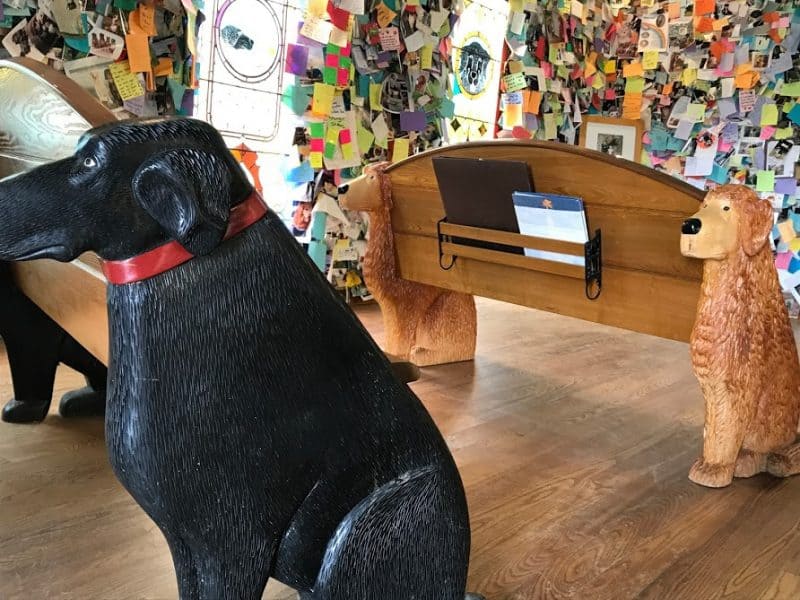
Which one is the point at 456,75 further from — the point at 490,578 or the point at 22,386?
the point at 490,578

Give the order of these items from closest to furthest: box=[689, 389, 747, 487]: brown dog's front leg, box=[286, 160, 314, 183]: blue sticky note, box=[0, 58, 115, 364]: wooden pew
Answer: box=[0, 58, 115, 364]: wooden pew, box=[689, 389, 747, 487]: brown dog's front leg, box=[286, 160, 314, 183]: blue sticky note

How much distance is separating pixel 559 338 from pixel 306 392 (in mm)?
2691

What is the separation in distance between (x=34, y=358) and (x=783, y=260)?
4323mm

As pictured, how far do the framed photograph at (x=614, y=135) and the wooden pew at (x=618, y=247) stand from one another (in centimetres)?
315

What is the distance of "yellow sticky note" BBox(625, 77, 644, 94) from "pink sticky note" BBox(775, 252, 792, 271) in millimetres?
1588

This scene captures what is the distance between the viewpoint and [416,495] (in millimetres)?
770

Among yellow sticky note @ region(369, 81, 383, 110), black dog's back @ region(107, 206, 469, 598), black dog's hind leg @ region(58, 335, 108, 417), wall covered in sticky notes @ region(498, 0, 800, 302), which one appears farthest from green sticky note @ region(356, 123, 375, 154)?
black dog's back @ region(107, 206, 469, 598)

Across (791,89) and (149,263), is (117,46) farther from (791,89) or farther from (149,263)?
(791,89)

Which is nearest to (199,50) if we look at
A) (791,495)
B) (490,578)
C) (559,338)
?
(559,338)

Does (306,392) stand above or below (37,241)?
below

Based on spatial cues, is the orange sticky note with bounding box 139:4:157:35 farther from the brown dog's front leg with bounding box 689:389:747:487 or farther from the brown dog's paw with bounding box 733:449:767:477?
the brown dog's paw with bounding box 733:449:767:477

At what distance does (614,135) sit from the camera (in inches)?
200

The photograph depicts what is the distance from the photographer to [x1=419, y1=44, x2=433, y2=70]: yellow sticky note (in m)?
3.74

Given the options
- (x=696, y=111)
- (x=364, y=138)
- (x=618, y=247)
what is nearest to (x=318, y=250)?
(x=364, y=138)
